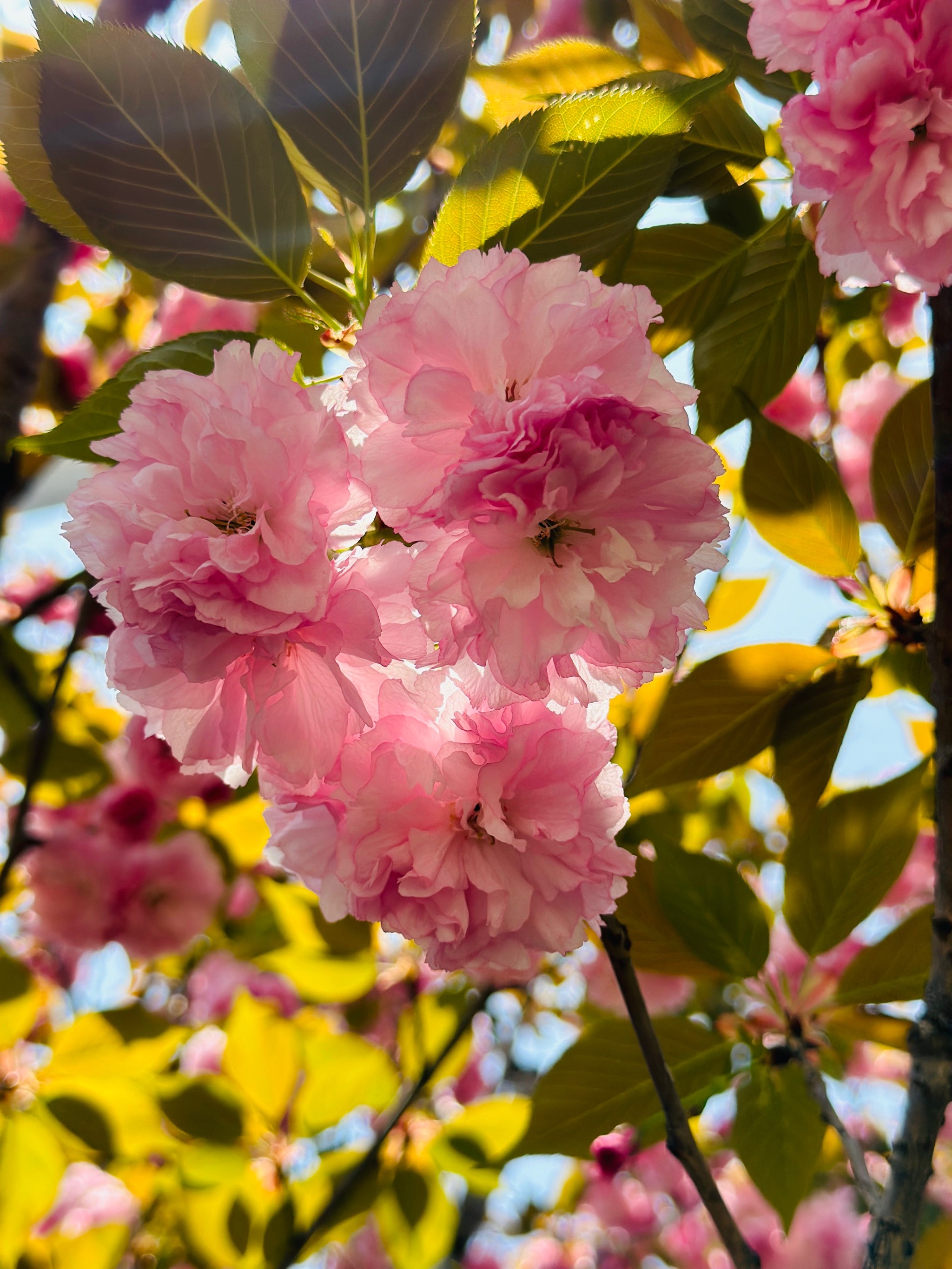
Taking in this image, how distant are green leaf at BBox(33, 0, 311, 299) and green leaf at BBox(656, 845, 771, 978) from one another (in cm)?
50

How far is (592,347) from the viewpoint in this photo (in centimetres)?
39

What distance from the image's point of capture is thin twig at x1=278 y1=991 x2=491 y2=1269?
1.14 metres

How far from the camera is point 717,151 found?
2.06 feet

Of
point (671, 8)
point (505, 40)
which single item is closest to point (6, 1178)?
point (671, 8)

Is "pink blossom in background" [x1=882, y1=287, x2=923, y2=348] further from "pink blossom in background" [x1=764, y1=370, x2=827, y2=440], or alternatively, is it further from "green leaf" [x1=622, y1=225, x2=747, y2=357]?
"green leaf" [x1=622, y1=225, x2=747, y2=357]

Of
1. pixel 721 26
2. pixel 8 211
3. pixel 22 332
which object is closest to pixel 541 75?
pixel 721 26

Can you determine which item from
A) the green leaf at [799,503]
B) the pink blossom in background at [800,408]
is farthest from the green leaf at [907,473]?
the pink blossom in background at [800,408]

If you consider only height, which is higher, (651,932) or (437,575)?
(437,575)

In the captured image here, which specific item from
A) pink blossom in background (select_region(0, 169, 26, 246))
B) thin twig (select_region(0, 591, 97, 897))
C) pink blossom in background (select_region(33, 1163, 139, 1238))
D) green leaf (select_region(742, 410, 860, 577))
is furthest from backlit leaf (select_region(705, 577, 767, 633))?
pink blossom in background (select_region(0, 169, 26, 246))

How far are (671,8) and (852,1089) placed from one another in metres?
2.50

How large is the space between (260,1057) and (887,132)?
1260 millimetres

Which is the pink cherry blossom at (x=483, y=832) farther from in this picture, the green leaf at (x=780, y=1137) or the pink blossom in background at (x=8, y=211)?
the pink blossom in background at (x=8, y=211)

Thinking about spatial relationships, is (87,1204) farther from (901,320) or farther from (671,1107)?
(901,320)

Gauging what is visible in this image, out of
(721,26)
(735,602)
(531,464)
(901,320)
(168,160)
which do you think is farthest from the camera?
(901,320)
